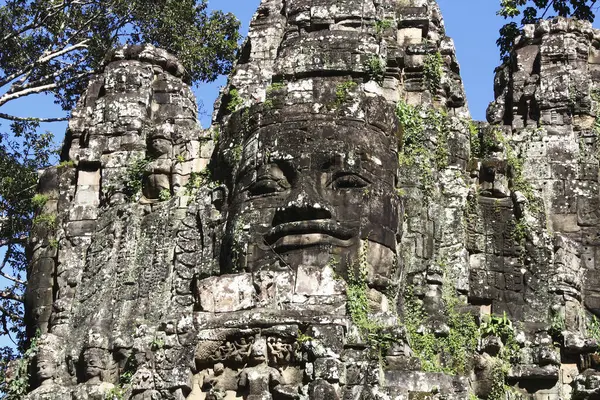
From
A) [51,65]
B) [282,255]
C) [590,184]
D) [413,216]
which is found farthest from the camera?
[51,65]

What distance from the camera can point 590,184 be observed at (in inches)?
709

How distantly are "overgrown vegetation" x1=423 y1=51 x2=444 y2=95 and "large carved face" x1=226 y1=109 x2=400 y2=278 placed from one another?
Answer: 1.72m

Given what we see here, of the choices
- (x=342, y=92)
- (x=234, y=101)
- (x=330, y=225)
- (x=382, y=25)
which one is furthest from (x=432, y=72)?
(x=330, y=225)

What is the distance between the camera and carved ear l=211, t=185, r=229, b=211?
17297 mm

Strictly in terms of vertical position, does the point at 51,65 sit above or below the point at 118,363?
above

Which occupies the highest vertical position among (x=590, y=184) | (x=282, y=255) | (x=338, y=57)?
(x=338, y=57)

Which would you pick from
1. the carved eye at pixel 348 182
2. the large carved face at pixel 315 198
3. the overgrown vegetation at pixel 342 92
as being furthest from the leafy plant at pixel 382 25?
the carved eye at pixel 348 182

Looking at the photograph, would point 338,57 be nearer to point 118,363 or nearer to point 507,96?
point 507,96

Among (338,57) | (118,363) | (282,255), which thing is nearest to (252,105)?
(338,57)

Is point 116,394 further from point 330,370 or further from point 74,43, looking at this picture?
point 74,43

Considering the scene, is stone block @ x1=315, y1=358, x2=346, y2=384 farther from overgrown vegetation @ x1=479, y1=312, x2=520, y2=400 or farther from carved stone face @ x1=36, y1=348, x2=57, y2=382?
carved stone face @ x1=36, y1=348, x2=57, y2=382

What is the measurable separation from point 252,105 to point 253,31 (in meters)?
2.35

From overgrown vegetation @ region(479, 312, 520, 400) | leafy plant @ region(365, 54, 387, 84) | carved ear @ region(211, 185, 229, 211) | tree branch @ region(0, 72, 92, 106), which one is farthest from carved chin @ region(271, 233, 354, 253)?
tree branch @ region(0, 72, 92, 106)

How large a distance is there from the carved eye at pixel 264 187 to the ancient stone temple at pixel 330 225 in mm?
36
